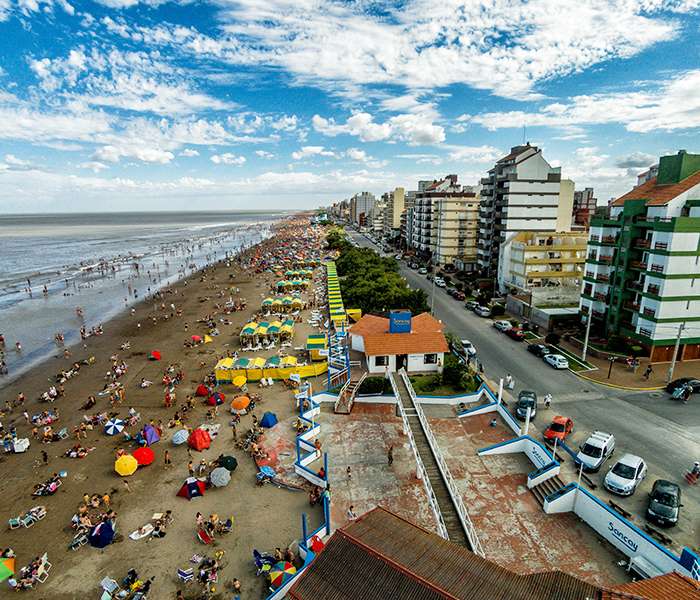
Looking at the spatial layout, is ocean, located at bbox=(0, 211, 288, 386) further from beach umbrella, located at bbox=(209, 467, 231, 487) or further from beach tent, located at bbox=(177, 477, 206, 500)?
beach umbrella, located at bbox=(209, 467, 231, 487)

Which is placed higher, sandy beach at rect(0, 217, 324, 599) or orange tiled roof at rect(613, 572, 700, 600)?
orange tiled roof at rect(613, 572, 700, 600)

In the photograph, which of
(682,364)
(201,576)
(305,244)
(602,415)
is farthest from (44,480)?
(305,244)

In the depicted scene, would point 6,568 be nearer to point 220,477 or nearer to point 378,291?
point 220,477

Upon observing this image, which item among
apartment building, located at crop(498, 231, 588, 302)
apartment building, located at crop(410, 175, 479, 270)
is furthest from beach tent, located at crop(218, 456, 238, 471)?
apartment building, located at crop(410, 175, 479, 270)

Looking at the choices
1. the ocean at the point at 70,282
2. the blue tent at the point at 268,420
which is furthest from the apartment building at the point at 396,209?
the blue tent at the point at 268,420

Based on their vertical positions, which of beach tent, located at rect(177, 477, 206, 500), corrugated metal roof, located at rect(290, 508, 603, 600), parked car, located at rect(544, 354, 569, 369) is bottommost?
beach tent, located at rect(177, 477, 206, 500)

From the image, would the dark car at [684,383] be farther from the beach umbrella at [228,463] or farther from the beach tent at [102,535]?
the beach tent at [102,535]
